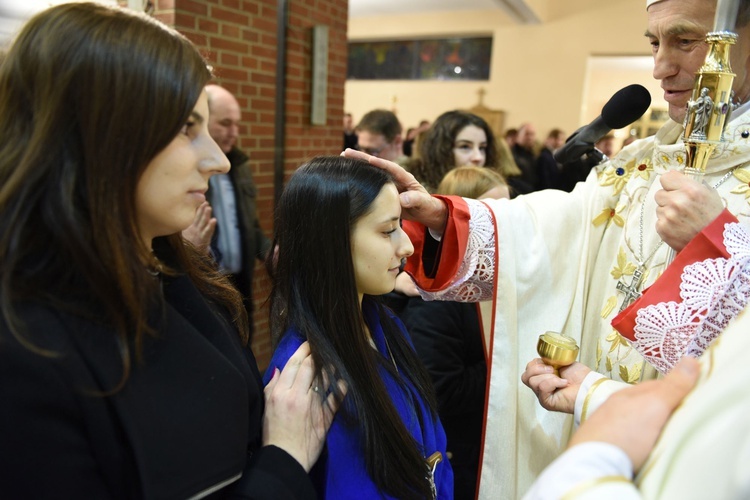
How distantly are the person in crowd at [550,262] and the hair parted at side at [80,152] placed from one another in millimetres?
694

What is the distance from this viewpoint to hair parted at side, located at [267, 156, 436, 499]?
1.17m

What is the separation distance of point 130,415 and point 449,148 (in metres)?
2.79

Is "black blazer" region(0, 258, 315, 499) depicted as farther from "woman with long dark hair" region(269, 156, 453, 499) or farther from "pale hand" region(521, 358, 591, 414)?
"pale hand" region(521, 358, 591, 414)

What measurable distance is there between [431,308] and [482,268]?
45cm

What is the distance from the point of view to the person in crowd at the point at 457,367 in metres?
2.00

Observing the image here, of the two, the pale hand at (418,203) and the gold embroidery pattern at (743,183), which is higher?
the gold embroidery pattern at (743,183)

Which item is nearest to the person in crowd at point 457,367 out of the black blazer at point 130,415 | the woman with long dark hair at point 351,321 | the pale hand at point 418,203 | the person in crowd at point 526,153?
the pale hand at point 418,203

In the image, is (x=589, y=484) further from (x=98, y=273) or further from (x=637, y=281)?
(x=637, y=281)

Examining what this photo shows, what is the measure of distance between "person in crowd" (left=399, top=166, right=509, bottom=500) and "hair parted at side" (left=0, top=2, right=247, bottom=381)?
Answer: 1.33m

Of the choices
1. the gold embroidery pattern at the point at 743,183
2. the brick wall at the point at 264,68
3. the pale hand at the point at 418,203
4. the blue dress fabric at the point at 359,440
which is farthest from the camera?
the brick wall at the point at 264,68

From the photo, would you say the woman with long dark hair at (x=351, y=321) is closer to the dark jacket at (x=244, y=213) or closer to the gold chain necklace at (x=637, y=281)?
the gold chain necklace at (x=637, y=281)

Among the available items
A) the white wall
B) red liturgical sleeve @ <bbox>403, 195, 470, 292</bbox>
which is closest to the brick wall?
red liturgical sleeve @ <bbox>403, 195, 470, 292</bbox>

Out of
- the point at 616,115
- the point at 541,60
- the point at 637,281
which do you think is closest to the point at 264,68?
the point at 616,115

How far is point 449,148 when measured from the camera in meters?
3.33
